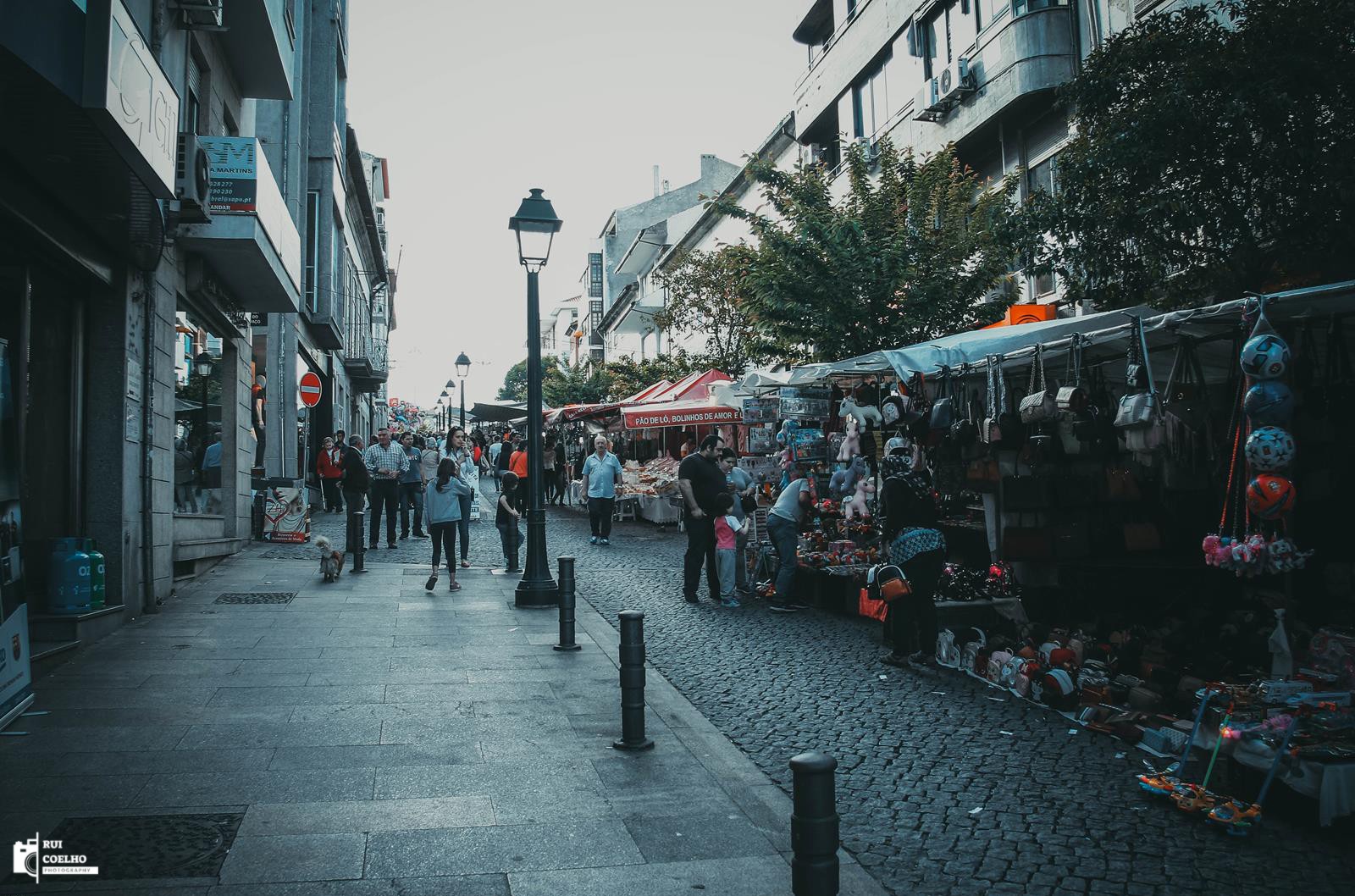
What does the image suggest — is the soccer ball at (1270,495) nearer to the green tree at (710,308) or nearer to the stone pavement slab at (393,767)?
the stone pavement slab at (393,767)

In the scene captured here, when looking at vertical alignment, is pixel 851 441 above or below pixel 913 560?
above

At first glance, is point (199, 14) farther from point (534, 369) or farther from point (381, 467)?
point (381, 467)

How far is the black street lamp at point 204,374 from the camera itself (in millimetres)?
13780

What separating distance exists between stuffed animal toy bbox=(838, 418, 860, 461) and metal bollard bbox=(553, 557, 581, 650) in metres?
3.80

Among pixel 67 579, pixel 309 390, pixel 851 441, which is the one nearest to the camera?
pixel 67 579

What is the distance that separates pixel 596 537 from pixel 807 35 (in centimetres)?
1691

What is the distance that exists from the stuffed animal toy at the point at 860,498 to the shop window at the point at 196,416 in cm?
768

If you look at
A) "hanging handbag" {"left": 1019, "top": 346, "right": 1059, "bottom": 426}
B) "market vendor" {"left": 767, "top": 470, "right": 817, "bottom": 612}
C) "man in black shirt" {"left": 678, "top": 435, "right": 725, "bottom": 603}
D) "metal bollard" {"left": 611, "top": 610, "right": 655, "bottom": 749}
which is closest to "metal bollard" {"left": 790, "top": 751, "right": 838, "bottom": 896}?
"metal bollard" {"left": 611, "top": 610, "right": 655, "bottom": 749}

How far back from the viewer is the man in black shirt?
11.7 m

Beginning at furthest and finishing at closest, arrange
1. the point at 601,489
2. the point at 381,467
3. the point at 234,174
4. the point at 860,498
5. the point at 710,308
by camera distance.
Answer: the point at 710,308 < the point at 601,489 < the point at 381,467 < the point at 234,174 < the point at 860,498

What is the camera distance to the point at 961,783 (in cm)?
545

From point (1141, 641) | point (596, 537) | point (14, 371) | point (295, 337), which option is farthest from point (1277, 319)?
point (295, 337)

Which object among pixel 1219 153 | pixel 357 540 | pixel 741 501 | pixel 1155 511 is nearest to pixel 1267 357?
pixel 1155 511

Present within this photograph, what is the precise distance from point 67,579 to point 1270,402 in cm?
878
